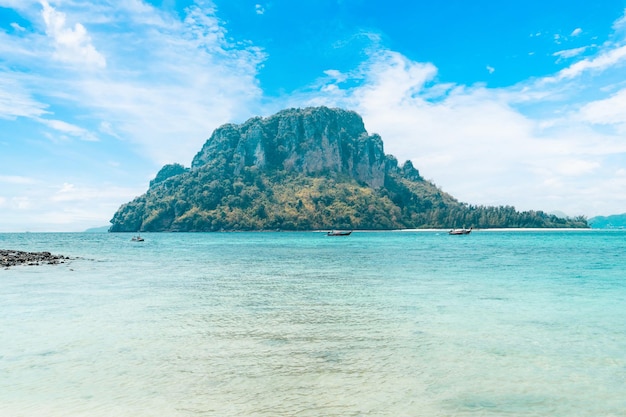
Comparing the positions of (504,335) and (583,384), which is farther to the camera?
(504,335)

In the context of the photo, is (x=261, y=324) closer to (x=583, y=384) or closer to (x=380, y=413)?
(x=380, y=413)

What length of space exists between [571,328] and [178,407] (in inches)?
622

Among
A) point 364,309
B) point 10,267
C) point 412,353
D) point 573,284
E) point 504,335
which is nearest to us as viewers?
point 412,353

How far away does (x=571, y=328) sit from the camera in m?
17.7

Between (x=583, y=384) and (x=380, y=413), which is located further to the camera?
(x=583, y=384)

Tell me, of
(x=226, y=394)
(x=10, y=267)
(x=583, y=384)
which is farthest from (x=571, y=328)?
(x=10, y=267)

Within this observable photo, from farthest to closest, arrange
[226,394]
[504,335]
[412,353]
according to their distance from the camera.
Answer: [504,335] → [412,353] → [226,394]

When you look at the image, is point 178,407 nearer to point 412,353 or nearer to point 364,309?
point 412,353

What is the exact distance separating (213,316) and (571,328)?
15.8 metres

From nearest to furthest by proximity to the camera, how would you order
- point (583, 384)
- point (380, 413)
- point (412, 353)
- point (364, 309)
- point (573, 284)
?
point (380, 413) < point (583, 384) < point (412, 353) < point (364, 309) < point (573, 284)

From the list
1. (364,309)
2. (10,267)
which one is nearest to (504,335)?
(364,309)

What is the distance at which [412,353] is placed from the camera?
1418cm

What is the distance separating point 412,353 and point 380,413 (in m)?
4.89

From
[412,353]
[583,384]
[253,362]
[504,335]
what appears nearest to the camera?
[583,384]
